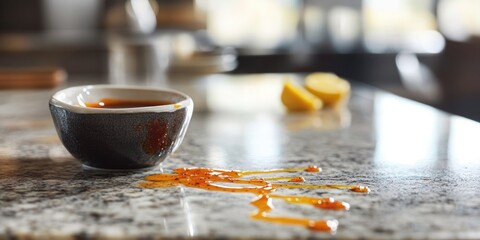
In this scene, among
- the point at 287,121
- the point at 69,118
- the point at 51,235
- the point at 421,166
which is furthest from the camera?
the point at 287,121

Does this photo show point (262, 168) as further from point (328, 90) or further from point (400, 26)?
point (400, 26)

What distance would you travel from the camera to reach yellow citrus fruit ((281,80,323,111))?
1.79m

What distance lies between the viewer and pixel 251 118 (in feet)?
5.59

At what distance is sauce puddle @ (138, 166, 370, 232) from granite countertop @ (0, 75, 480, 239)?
2cm

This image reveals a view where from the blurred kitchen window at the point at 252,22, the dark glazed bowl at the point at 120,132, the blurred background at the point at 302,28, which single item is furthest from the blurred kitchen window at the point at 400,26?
the dark glazed bowl at the point at 120,132

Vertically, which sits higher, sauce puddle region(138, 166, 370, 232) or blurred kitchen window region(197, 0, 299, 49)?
blurred kitchen window region(197, 0, 299, 49)

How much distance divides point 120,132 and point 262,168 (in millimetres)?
261

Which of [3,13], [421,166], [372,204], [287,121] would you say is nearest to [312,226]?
[372,204]

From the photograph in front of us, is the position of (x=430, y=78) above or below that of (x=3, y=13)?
below

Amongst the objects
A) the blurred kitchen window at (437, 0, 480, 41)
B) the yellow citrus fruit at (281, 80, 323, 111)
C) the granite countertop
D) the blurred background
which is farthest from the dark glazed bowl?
the blurred kitchen window at (437, 0, 480, 41)

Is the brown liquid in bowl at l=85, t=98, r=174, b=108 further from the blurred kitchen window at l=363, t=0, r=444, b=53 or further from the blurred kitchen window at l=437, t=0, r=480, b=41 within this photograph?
the blurred kitchen window at l=437, t=0, r=480, b=41

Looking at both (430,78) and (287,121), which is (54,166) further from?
(430,78)

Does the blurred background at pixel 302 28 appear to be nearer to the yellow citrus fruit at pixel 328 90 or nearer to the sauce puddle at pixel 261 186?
the yellow citrus fruit at pixel 328 90

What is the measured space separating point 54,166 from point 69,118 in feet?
0.46
